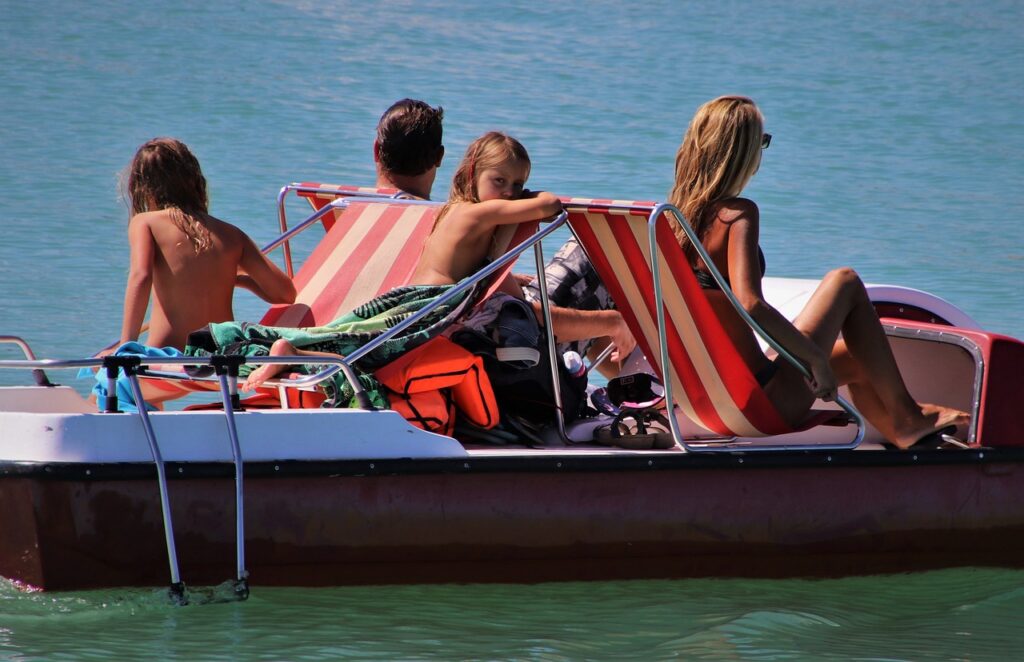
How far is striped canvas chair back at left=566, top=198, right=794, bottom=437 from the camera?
4.55 m

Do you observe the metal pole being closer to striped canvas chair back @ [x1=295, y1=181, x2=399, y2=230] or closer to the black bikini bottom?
striped canvas chair back @ [x1=295, y1=181, x2=399, y2=230]

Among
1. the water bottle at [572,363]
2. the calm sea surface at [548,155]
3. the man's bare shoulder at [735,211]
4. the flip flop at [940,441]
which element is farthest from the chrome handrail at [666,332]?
the calm sea surface at [548,155]

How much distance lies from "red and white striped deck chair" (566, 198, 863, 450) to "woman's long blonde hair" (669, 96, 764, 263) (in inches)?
7.8

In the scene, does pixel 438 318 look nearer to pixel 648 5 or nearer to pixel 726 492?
pixel 726 492

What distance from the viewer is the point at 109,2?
24156 millimetres

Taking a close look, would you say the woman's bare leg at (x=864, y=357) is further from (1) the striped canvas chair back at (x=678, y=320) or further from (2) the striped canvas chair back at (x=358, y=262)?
(2) the striped canvas chair back at (x=358, y=262)

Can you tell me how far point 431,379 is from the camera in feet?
15.0

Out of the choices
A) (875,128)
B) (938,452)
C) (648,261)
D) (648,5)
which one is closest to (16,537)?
(648,261)

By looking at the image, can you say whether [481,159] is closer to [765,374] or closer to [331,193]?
[765,374]

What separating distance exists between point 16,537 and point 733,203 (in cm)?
248

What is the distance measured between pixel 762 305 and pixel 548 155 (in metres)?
12.7

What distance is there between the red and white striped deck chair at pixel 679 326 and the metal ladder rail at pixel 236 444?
1.21 meters

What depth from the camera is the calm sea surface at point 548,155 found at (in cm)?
452

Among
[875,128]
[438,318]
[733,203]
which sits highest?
[875,128]
